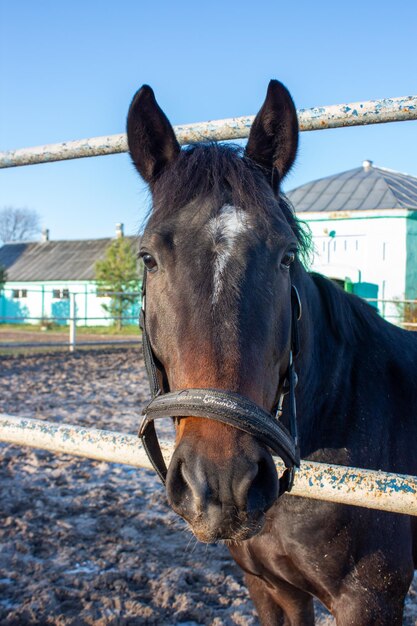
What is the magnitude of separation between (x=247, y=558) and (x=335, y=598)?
39 centimetres

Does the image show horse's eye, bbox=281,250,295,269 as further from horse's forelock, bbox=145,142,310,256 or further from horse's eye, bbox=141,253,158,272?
horse's eye, bbox=141,253,158,272

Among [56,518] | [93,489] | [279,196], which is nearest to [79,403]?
[93,489]

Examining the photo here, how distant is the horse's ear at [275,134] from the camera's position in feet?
6.32

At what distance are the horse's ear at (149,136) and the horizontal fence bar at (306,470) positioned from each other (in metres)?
0.91

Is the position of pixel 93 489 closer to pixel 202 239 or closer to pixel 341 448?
pixel 341 448

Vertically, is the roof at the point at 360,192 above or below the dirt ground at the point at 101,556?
above

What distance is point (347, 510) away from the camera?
6.80 ft

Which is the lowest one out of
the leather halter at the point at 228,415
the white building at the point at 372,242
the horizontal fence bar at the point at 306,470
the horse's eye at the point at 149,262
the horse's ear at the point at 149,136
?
the horizontal fence bar at the point at 306,470

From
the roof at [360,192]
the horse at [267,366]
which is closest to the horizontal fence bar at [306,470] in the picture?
the horse at [267,366]

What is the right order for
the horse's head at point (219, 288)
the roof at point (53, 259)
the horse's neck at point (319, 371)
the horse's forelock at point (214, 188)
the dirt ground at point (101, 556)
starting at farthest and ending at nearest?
the roof at point (53, 259)
the dirt ground at point (101, 556)
the horse's neck at point (319, 371)
the horse's forelock at point (214, 188)
the horse's head at point (219, 288)

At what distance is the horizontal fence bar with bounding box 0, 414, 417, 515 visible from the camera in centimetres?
146

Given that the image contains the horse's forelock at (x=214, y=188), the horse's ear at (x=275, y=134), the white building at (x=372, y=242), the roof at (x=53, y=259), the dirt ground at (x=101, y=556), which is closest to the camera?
the horse's forelock at (x=214, y=188)

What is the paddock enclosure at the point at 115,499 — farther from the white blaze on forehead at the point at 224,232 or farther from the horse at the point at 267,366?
the white blaze on forehead at the point at 224,232

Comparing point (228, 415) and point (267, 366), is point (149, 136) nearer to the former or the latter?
point (267, 366)
